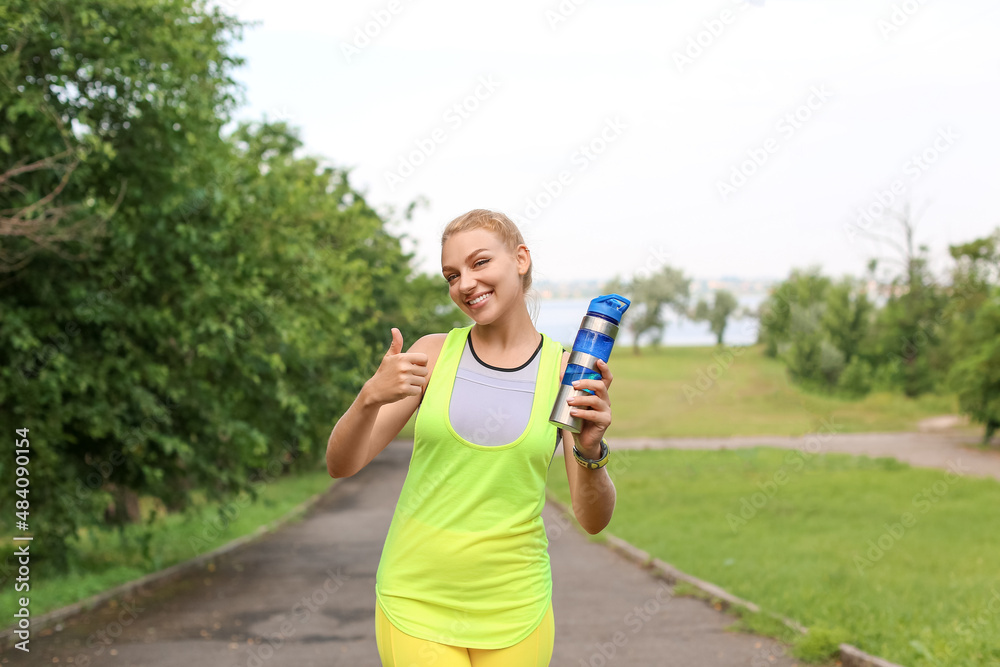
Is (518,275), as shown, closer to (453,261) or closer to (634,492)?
(453,261)

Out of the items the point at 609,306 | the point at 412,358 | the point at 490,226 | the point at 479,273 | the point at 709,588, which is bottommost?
the point at 709,588

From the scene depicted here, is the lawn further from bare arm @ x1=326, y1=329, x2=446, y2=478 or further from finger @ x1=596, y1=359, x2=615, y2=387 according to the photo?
finger @ x1=596, y1=359, x2=615, y2=387

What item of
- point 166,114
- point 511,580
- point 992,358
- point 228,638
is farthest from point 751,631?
point 992,358

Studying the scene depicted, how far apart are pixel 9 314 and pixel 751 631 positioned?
8.03 metres

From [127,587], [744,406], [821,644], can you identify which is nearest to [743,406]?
[744,406]

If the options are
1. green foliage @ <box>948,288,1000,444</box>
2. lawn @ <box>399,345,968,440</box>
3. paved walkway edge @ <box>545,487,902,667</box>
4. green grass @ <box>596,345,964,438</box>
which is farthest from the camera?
green grass @ <box>596,345,964,438</box>

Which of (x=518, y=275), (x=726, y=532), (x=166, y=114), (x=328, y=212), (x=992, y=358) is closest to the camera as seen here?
(x=518, y=275)

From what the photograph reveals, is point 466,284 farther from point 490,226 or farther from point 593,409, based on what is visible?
point 593,409

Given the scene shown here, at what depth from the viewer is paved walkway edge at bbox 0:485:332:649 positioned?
8.68m

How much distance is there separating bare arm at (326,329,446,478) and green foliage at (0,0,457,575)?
7270 millimetres

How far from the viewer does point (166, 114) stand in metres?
9.89

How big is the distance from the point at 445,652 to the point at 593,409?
28.9 inches

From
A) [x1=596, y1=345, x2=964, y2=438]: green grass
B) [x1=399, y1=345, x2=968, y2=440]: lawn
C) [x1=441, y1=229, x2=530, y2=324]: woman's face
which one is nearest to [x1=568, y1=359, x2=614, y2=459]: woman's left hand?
[x1=441, y1=229, x2=530, y2=324]: woman's face

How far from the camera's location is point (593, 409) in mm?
2162
